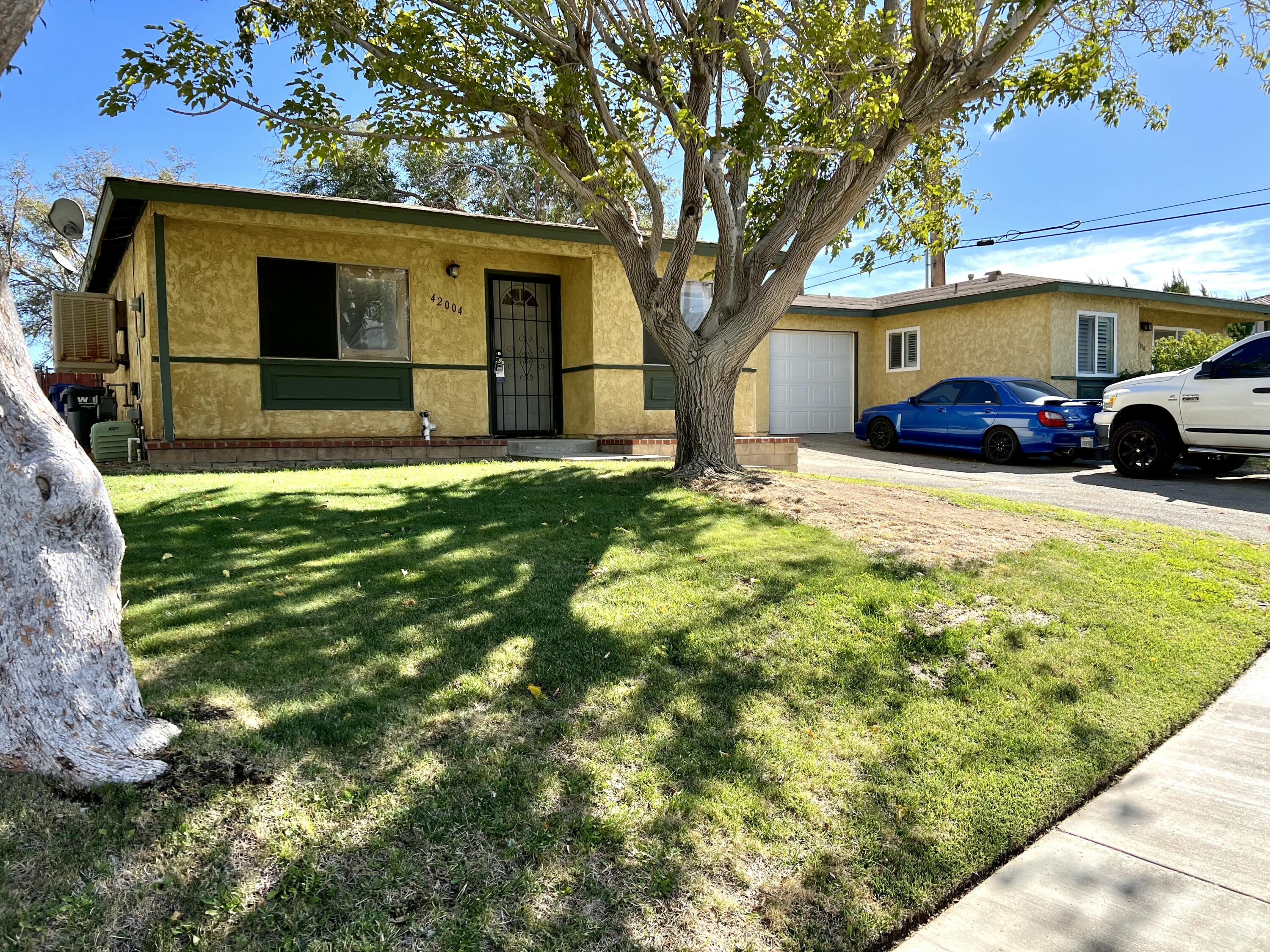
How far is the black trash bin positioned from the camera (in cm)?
1362

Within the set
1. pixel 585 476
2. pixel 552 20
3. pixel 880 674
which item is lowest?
pixel 880 674

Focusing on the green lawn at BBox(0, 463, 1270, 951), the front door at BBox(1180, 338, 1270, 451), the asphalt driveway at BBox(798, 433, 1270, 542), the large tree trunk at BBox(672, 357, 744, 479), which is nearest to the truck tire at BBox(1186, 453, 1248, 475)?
the asphalt driveway at BBox(798, 433, 1270, 542)

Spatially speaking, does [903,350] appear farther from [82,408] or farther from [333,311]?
[82,408]

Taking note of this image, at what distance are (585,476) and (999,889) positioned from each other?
6.18m

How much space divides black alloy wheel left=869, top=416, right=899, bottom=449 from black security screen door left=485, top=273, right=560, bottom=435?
7.00 m

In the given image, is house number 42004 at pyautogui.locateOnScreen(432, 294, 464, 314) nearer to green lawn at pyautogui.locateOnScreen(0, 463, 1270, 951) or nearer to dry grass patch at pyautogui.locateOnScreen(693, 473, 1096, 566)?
dry grass patch at pyautogui.locateOnScreen(693, 473, 1096, 566)

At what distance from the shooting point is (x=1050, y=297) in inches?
715

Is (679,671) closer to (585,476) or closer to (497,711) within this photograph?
(497,711)

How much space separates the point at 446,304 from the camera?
11875 millimetres

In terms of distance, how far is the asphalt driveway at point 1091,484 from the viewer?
816cm

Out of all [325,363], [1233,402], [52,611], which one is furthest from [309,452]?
[1233,402]

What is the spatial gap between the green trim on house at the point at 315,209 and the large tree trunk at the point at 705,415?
178 inches

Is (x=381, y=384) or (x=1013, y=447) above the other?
(x=381, y=384)

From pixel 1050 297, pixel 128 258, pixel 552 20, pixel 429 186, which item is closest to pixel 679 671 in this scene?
Result: pixel 552 20
